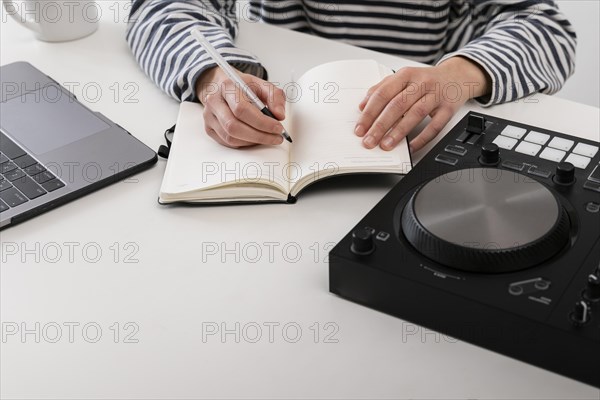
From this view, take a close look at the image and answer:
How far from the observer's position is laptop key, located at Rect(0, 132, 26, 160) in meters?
0.95

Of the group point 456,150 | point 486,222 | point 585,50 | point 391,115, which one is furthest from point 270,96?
point 585,50

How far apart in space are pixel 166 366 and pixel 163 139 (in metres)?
0.40

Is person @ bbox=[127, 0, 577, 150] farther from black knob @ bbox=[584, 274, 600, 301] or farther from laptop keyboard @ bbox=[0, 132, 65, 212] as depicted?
black knob @ bbox=[584, 274, 600, 301]

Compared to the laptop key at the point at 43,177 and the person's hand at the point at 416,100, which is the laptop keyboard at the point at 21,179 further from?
the person's hand at the point at 416,100

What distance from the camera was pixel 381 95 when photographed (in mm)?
959

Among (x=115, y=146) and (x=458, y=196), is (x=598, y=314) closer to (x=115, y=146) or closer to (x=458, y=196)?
(x=458, y=196)

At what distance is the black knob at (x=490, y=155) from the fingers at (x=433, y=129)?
13cm

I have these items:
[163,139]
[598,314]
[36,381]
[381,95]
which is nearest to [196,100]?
[163,139]

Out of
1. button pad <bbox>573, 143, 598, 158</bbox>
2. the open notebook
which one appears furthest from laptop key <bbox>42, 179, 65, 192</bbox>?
button pad <bbox>573, 143, 598, 158</bbox>

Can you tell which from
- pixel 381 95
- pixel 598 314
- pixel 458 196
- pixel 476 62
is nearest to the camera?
pixel 598 314

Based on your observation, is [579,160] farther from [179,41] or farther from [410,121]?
[179,41]

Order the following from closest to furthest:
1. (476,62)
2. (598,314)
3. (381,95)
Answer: (598,314) < (381,95) < (476,62)

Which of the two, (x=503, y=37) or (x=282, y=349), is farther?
(x=503, y=37)

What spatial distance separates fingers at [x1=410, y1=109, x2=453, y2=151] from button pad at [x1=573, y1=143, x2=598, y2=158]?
0.58 ft
